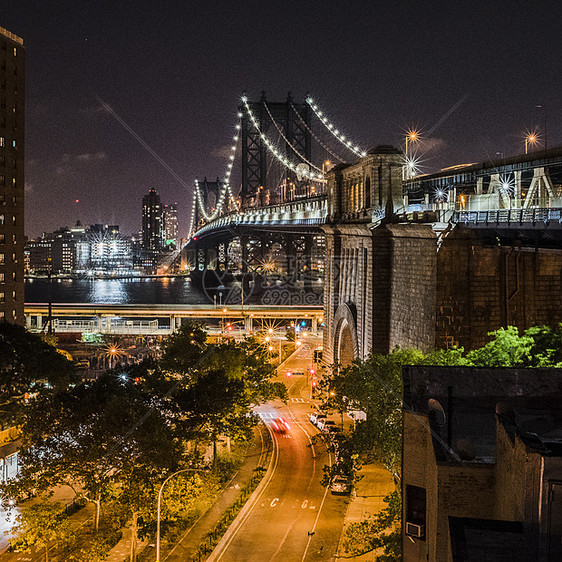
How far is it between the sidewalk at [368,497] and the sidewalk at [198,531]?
3.80 meters

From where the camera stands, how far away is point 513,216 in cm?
2047

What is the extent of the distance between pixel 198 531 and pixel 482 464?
511 inches

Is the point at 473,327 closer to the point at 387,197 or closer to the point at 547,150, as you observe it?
the point at 547,150

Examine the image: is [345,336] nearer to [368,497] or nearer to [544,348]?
[368,497]

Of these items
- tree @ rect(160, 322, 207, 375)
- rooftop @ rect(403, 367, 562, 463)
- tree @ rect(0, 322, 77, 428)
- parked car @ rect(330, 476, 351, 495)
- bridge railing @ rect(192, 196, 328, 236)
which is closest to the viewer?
rooftop @ rect(403, 367, 562, 463)

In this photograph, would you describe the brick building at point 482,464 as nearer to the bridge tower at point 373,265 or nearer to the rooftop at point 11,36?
the bridge tower at point 373,265

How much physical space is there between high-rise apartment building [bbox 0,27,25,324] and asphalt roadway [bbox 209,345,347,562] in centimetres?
2369

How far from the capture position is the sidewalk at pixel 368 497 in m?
19.3

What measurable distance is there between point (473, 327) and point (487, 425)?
10995 millimetres

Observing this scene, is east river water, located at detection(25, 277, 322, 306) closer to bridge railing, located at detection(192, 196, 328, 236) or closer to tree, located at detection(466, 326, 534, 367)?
bridge railing, located at detection(192, 196, 328, 236)

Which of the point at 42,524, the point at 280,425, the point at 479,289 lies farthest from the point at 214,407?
the point at 280,425

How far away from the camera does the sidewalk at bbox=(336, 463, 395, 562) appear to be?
63.3 feet

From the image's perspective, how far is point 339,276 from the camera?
37.1m

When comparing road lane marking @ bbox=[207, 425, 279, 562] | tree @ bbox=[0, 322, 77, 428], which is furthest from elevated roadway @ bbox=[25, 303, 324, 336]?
tree @ bbox=[0, 322, 77, 428]
